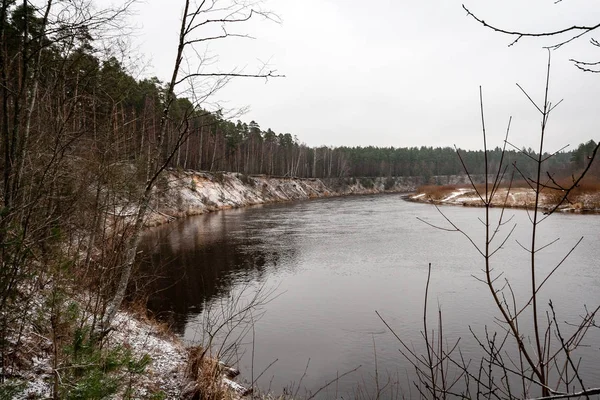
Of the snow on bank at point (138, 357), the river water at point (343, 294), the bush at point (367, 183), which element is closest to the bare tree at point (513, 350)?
the river water at point (343, 294)

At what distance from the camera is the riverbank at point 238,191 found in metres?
35.7

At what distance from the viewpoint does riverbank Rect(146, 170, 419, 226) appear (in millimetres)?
35656

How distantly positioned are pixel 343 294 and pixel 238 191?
4076 centimetres

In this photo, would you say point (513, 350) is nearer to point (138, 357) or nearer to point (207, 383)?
point (207, 383)

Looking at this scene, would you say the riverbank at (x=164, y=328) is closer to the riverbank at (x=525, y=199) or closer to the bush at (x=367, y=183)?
the bush at (x=367, y=183)

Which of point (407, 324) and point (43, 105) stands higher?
point (43, 105)

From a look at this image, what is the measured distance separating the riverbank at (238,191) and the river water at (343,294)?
20.9ft

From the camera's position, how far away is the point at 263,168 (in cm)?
6994

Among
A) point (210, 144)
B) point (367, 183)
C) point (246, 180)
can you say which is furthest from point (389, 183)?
point (210, 144)

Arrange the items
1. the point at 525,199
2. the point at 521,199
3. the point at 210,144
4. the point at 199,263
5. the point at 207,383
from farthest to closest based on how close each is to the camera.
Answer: the point at 210,144 < the point at 521,199 < the point at 525,199 < the point at 199,263 < the point at 207,383

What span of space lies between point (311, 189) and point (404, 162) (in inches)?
1883

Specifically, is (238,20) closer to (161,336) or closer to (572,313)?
(161,336)

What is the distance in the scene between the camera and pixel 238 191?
52.1 metres

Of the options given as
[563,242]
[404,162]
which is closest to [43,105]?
[563,242]
